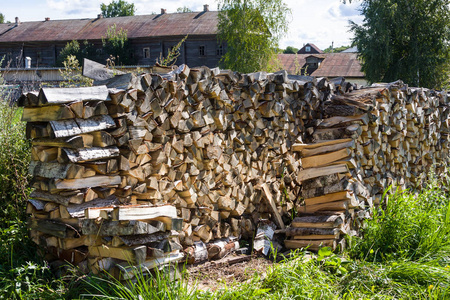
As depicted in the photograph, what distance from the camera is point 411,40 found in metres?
19.5

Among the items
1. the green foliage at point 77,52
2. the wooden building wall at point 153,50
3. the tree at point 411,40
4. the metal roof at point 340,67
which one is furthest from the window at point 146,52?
the tree at point 411,40

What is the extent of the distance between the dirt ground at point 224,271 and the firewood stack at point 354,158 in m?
0.58

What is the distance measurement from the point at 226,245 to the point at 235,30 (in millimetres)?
19506

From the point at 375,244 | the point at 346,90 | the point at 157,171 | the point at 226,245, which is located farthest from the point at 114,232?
the point at 346,90

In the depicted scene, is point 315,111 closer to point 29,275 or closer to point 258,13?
point 29,275

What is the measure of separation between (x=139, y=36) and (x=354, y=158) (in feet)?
86.5

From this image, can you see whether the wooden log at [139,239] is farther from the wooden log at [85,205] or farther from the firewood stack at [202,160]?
the wooden log at [85,205]

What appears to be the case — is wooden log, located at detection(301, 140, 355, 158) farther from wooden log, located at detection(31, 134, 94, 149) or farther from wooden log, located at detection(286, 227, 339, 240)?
wooden log, located at detection(31, 134, 94, 149)

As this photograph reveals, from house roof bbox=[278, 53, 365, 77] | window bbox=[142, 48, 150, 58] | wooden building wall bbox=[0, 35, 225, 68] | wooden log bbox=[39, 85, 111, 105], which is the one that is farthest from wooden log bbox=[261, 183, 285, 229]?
window bbox=[142, 48, 150, 58]

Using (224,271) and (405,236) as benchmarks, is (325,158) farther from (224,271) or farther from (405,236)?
(224,271)

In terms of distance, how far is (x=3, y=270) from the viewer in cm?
303

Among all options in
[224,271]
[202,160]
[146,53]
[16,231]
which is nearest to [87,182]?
[16,231]

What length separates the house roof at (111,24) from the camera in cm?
2850

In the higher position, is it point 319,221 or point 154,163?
point 154,163
